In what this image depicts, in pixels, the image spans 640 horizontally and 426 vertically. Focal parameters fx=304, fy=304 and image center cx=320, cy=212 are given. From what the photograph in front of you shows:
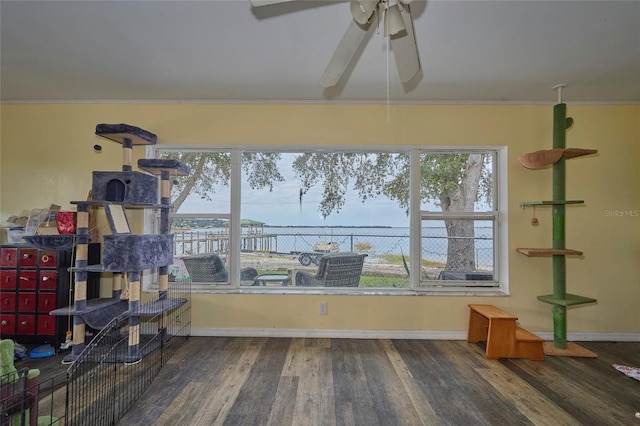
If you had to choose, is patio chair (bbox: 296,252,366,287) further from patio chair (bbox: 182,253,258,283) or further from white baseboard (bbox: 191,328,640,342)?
patio chair (bbox: 182,253,258,283)

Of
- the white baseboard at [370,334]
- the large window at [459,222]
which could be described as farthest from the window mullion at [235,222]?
the large window at [459,222]

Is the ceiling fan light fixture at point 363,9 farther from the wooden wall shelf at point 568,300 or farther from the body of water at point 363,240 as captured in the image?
the wooden wall shelf at point 568,300

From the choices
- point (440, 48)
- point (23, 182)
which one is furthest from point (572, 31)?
point (23, 182)

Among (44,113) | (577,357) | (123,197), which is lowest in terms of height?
(577,357)

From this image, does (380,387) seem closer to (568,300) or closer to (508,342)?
(508,342)

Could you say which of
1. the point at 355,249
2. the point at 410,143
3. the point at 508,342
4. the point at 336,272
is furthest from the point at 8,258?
the point at 508,342

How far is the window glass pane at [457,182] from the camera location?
3.19 meters

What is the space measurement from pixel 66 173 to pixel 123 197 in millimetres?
1210

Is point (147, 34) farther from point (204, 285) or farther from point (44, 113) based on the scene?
point (204, 285)

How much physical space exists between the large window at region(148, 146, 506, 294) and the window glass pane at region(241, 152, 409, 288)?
0.01 m

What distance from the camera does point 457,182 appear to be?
3.21 meters

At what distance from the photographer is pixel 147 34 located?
2059 mm

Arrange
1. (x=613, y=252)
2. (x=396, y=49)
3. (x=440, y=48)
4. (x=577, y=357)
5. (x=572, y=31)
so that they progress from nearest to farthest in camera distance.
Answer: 1. (x=396, y=49)
2. (x=572, y=31)
3. (x=440, y=48)
4. (x=577, y=357)
5. (x=613, y=252)

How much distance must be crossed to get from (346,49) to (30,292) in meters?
3.31
